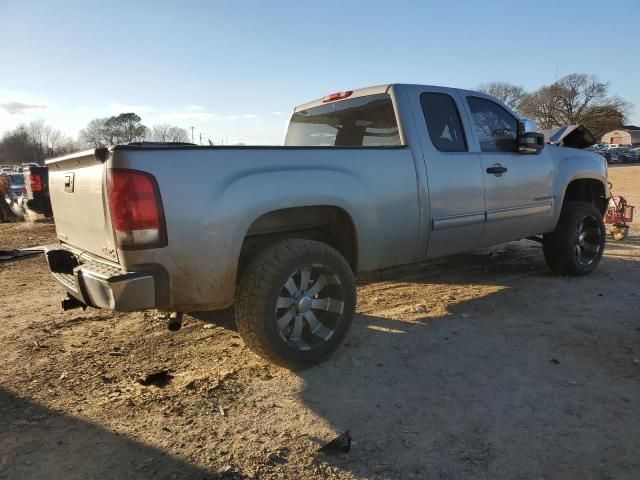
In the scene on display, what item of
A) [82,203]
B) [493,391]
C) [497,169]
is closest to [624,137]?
[497,169]

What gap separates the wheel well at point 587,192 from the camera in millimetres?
5965

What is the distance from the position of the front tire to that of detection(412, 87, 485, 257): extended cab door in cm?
113

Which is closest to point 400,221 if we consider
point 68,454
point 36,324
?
point 68,454

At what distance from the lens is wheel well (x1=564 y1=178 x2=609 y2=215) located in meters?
5.96

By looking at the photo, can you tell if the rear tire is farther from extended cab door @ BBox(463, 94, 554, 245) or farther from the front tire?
the front tire

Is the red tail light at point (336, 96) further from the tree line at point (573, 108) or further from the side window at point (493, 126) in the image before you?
the tree line at point (573, 108)

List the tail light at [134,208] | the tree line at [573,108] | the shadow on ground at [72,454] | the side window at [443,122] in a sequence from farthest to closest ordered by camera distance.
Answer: the tree line at [573,108] < the side window at [443,122] < the tail light at [134,208] < the shadow on ground at [72,454]

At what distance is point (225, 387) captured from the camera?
315 cm

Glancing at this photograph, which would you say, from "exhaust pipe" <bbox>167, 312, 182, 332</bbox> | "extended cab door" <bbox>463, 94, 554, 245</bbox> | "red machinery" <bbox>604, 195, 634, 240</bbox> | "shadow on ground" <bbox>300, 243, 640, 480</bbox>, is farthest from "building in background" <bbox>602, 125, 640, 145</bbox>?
"exhaust pipe" <bbox>167, 312, 182, 332</bbox>

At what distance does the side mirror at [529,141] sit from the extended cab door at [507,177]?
0.21ft

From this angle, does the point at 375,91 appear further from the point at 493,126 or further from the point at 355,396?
the point at 355,396

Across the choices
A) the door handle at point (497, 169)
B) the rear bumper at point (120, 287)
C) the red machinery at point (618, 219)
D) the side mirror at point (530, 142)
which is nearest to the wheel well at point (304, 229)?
the rear bumper at point (120, 287)

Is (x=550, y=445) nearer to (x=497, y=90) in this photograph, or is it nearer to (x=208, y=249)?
(x=208, y=249)

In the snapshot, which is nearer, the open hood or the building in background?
the open hood
